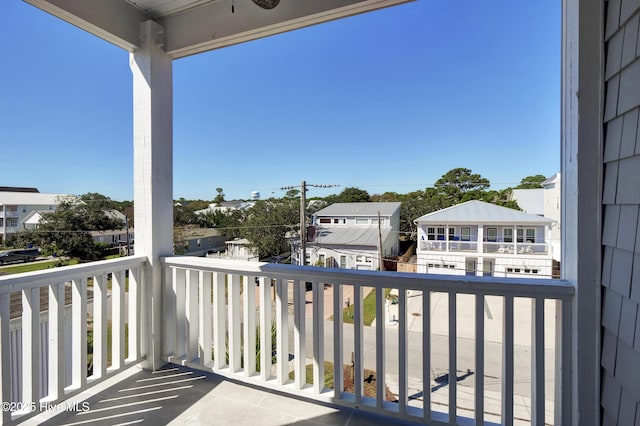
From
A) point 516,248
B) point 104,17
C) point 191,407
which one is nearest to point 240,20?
point 104,17

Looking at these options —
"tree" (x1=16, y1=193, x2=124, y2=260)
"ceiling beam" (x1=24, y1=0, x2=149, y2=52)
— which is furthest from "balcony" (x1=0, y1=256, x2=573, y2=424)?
"ceiling beam" (x1=24, y1=0, x2=149, y2=52)

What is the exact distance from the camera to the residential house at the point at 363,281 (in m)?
0.94

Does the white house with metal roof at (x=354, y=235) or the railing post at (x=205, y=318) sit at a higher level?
the white house with metal roof at (x=354, y=235)

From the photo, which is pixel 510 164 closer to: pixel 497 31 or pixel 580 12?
pixel 580 12

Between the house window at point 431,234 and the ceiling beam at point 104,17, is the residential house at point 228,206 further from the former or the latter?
the ceiling beam at point 104,17

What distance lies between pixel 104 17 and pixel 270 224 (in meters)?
1.66

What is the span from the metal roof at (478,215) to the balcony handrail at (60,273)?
6.06ft

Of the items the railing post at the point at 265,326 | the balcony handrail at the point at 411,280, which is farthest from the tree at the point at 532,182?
the railing post at the point at 265,326

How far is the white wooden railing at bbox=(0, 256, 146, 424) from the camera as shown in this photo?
143 centimetres

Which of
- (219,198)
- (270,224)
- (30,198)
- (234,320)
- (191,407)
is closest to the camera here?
(30,198)

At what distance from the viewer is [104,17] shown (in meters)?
1.79

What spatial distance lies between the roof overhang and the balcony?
4.80 ft

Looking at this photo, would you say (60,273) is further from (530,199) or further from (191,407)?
(530,199)
